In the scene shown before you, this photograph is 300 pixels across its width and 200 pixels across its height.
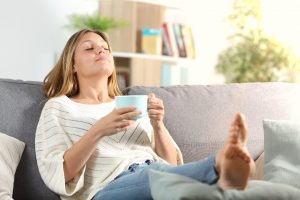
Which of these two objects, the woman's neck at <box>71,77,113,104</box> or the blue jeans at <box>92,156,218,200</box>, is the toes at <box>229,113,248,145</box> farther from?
the woman's neck at <box>71,77,113,104</box>

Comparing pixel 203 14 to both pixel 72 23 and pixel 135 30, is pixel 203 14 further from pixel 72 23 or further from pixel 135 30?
pixel 72 23

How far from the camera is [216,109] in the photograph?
91.4 inches

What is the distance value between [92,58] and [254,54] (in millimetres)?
2500

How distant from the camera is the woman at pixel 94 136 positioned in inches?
70.7

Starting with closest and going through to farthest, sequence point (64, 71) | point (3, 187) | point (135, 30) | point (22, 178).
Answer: point (3, 187) < point (22, 178) < point (64, 71) < point (135, 30)

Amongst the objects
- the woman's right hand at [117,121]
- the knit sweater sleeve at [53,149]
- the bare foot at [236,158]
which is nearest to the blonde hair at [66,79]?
the knit sweater sleeve at [53,149]

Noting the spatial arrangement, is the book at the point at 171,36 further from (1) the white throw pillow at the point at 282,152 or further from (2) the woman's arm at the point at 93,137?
(2) the woman's arm at the point at 93,137

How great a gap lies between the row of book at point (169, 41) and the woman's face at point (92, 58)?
212 centimetres

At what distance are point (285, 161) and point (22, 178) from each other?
935 mm

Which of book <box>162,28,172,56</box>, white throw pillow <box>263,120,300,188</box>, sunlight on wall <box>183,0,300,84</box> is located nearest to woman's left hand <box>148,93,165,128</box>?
white throw pillow <box>263,120,300,188</box>

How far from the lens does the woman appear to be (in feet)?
5.90

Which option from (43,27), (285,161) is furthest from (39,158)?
(43,27)

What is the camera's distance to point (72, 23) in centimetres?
414

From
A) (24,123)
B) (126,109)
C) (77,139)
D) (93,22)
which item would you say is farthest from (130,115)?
(93,22)
